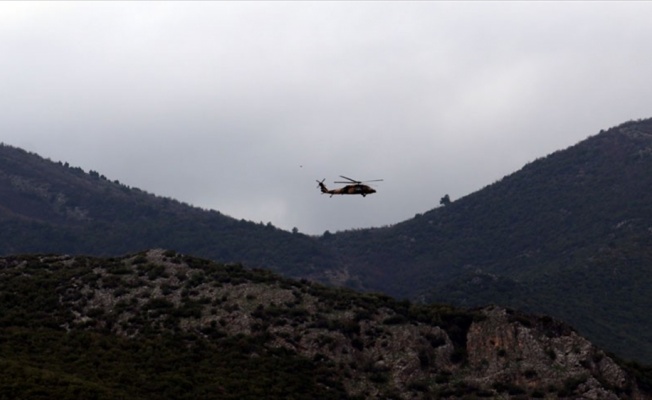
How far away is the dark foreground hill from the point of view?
238 ft

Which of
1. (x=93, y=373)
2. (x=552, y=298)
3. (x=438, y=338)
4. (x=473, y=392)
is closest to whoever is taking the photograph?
(x=93, y=373)

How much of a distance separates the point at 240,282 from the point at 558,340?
2562cm

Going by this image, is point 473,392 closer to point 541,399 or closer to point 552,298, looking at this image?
point 541,399

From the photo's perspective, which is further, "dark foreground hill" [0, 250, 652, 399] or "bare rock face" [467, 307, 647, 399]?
"bare rock face" [467, 307, 647, 399]

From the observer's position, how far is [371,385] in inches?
3012

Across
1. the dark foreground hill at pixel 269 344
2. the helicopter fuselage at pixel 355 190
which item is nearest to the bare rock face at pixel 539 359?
the dark foreground hill at pixel 269 344

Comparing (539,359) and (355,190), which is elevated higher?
(355,190)

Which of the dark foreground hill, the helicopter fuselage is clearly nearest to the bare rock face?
the dark foreground hill

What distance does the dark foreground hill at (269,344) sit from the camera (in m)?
72.4

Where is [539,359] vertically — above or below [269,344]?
below

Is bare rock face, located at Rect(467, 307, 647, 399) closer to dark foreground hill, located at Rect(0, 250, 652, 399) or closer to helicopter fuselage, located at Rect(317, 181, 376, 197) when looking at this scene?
dark foreground hill, located at Rect(0, 250, 652, 399)

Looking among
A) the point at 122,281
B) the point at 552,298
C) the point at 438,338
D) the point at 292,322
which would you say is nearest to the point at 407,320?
the point at 438,338

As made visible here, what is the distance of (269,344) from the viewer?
80.4 metres

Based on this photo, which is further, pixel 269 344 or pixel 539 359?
pixel 269 344
